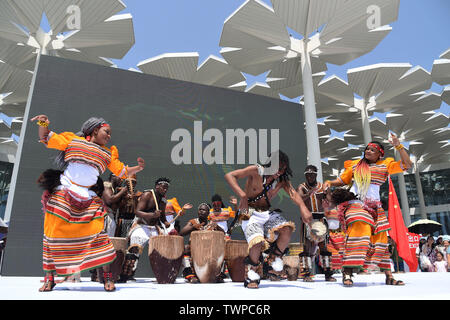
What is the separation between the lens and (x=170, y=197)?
8.56 m

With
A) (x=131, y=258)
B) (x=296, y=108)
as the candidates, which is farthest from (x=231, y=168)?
(x=131, y=258)

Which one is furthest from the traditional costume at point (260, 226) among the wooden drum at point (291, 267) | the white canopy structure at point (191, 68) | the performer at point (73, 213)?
the white canopy structure at point (191, 68)

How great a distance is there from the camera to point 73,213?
10.3 ft

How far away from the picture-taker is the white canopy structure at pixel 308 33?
1295 cm

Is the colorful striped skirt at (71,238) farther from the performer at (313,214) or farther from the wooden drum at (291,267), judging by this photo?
the wooden drum at (291,267)

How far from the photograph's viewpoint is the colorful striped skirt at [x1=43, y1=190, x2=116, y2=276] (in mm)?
3066

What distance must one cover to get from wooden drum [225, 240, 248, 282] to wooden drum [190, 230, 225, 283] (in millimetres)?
441

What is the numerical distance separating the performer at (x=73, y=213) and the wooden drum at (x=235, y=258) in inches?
105

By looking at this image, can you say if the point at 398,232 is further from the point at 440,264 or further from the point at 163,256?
the point at 440,264

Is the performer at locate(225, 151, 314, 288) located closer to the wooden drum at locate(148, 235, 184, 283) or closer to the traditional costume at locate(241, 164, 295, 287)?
the traditional costume at locate(241, 164, 295, 287)

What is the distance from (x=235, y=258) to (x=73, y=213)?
311 centimetres

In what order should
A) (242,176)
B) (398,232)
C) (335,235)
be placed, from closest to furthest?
(242,176), (398,232), (335,235)

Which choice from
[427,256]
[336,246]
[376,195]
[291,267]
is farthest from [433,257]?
[376,195]
